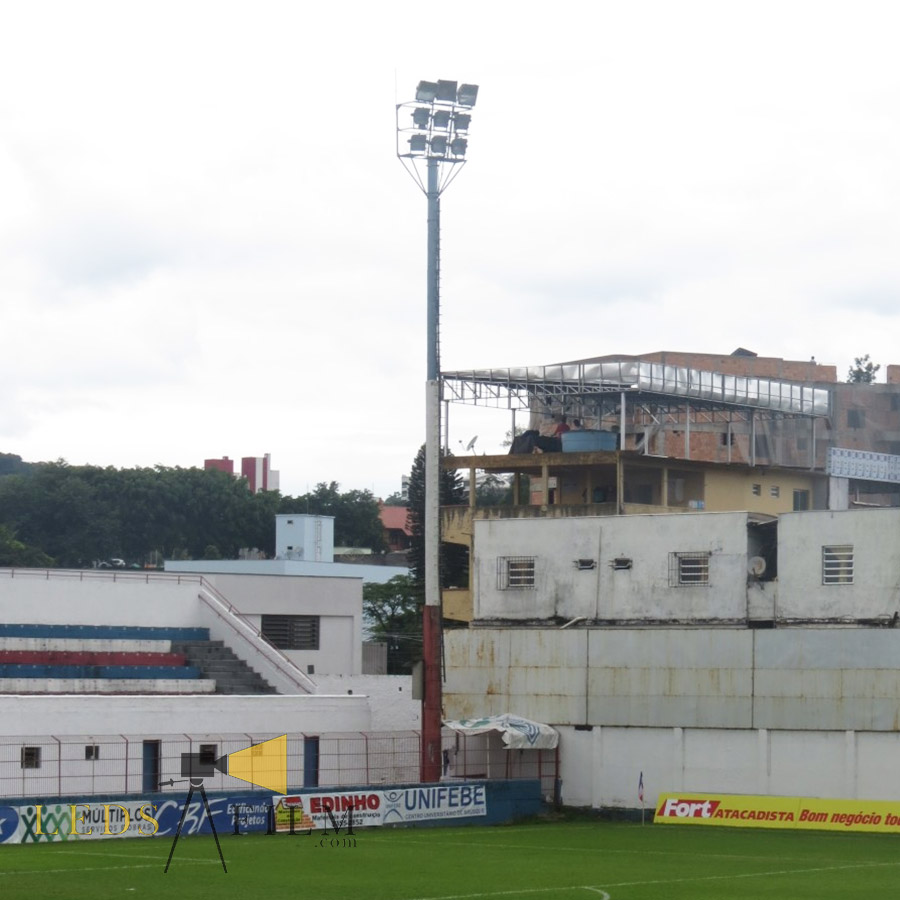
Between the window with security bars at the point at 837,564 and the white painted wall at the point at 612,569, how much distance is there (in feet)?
9.59

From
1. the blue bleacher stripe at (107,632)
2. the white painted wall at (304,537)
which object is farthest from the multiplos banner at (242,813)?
the white painted wall at (304,537)

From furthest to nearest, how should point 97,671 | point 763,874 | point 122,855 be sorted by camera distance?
point 97,671
point 122,855
point 763,874

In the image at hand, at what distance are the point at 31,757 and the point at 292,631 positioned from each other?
21666 millimetres

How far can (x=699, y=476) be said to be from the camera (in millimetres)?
87062

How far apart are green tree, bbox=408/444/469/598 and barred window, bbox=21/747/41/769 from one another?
171 feet

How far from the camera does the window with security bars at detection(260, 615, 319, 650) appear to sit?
69500 millimetres

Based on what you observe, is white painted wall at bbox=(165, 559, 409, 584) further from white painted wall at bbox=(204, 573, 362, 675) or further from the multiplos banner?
the multiplos banner

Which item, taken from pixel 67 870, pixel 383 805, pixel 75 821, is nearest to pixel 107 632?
pixel 383 805

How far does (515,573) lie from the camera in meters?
61.5

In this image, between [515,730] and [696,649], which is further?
[515,730]

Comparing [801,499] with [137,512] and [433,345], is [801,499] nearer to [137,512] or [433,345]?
[433,345]

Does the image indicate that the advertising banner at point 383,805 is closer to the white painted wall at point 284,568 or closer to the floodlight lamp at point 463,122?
the floodlight lamp at point 463,122

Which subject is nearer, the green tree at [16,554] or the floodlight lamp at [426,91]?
the floodlight lamp at [426,91]

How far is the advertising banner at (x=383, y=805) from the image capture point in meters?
46.3
